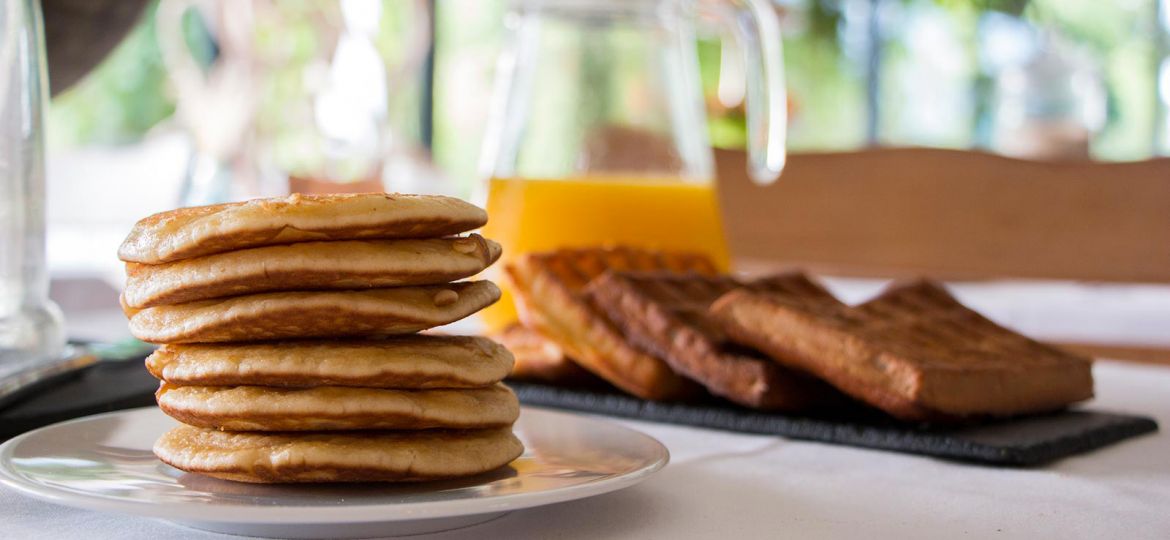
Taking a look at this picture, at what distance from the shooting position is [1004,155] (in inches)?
76.5

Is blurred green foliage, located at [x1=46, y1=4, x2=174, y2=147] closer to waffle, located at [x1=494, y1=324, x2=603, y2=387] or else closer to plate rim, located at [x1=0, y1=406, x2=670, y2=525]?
waffle, located at [x1=494, y1=324, x2=603, y2=387]

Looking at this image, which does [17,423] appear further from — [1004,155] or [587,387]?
[1004,155]

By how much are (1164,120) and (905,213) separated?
5.80 meters

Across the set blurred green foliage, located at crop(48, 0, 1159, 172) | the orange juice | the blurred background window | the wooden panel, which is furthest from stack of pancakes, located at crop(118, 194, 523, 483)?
blurred green foliage, located at crop(48, 0, 1159, 172)

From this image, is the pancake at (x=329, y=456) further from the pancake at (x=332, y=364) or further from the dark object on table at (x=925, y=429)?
the dark object on table at (x=925, y=429)

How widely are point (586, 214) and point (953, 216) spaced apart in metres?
1.00

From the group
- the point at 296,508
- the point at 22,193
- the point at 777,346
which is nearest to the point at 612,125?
the point at 777,346

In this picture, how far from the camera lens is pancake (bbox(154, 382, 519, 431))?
19.6 inches

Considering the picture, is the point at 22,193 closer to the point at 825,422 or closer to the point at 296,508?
the point at 296,508

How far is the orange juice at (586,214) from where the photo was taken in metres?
1.17

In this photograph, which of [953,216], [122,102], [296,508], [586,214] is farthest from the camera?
[122,102]

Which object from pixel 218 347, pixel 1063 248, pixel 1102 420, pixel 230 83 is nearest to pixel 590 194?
pixel 1102 420

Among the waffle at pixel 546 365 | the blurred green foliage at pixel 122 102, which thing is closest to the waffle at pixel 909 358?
the waffle at pixel 546 365

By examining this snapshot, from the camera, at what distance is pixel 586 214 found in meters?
1.18
